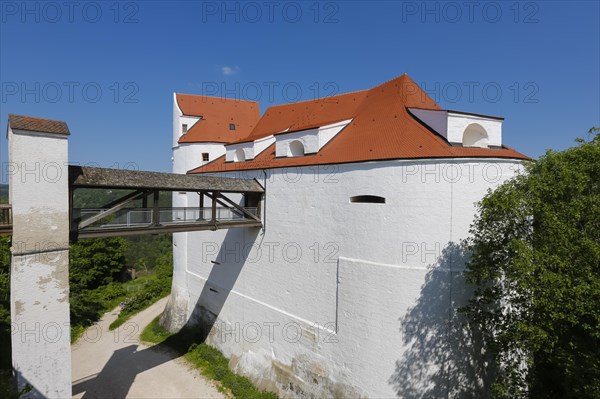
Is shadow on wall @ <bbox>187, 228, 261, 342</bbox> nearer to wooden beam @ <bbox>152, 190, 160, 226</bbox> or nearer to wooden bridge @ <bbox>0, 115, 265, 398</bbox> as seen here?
wooden beam @ <bbox>152, 190, 160, 226</bbox>

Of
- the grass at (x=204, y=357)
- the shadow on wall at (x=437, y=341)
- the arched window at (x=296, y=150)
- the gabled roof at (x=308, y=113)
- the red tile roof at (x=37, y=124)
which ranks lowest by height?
the grass at (x=204, y=357)

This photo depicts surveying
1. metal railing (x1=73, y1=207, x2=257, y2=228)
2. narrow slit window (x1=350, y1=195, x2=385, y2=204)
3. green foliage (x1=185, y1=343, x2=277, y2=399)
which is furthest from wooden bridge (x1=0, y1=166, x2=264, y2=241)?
green foliage (x1=185, y1=343, x2=277, y2=399)

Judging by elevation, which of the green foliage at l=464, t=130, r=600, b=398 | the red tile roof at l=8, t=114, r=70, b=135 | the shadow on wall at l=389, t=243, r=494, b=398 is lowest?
the shadow on wall at l=389, t=243, r=494, b=398

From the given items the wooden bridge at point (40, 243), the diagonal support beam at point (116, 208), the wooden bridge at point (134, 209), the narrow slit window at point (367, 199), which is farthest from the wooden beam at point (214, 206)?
the narrow slit window at point (367, 199)

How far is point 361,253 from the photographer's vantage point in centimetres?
1130

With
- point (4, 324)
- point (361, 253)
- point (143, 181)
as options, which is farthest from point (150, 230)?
point (4, 324)

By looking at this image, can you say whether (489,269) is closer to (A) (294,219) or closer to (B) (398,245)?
(B) (398,245)

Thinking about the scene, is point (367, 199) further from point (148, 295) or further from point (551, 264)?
point (148, 295)

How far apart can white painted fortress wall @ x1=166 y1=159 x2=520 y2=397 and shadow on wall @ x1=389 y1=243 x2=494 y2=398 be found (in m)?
0.03

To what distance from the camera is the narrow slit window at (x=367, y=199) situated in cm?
1112

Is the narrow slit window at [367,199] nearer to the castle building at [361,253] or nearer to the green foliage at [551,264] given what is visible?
the castle building at [361,253]

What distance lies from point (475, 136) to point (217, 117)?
1596 cm

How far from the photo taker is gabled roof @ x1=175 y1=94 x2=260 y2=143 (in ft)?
69.6

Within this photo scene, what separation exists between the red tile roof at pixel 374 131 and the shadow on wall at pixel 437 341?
349 cm
